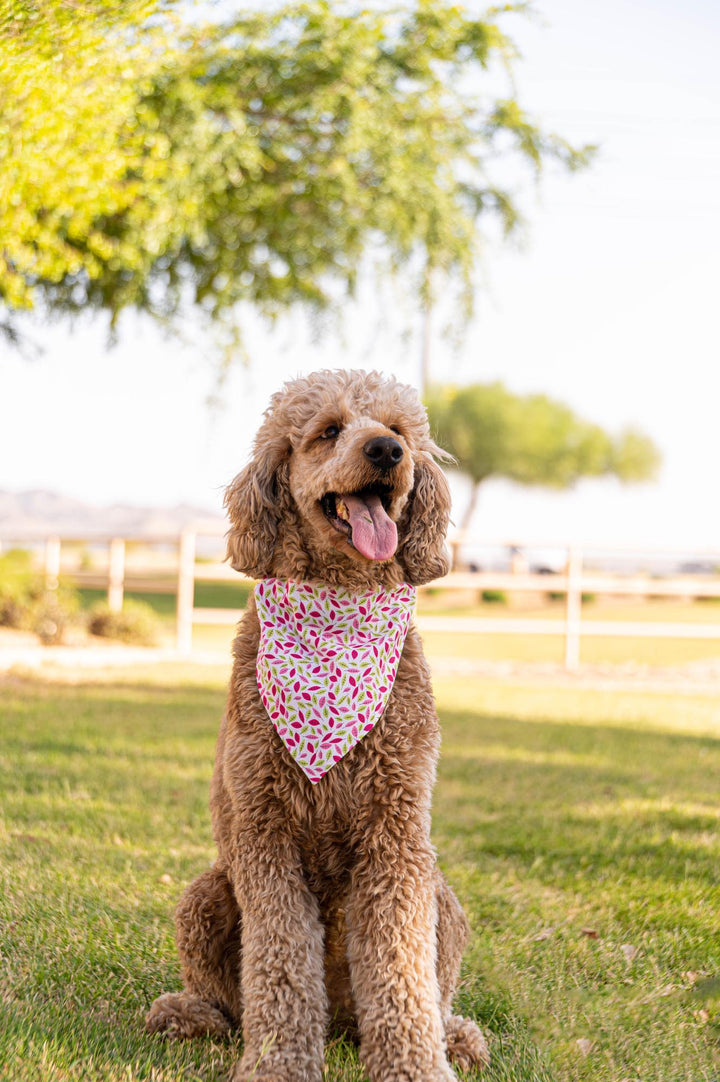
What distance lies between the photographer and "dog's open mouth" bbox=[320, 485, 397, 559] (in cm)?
266

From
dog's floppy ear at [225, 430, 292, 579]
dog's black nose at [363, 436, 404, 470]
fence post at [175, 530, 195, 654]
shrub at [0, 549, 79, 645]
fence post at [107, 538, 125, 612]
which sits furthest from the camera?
fence post at [107, 538, 125, 612]

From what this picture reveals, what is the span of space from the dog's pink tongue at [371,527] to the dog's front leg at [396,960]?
75 centimetres

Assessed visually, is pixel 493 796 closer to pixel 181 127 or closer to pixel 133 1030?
pixel 133 1030

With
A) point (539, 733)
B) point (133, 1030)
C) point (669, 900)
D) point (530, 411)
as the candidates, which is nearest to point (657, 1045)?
point (669, 900)

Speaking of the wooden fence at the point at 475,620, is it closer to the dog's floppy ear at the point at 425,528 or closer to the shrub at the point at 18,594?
the shrub at the point at 18,594

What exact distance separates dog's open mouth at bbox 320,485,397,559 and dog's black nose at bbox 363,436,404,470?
10 cm

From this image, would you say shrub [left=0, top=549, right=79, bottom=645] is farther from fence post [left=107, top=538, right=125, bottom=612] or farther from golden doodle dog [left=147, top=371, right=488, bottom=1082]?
golden doodle dog [left=147, top=371, right=488, bottom=1082]

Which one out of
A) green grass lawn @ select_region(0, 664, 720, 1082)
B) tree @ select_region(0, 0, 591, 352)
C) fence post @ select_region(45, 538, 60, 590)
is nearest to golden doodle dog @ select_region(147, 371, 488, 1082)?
green grass lawn @ select_region(0, 664, 720, 1082)

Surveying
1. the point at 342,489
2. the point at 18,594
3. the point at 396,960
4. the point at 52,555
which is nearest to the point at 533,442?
the point at 52,555

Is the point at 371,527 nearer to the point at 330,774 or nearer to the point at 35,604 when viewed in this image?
the point at 330,774

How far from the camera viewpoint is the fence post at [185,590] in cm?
1352

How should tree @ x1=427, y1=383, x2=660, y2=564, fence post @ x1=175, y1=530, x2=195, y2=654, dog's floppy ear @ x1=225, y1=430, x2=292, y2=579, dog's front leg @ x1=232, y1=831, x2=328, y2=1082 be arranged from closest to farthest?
dog's front leg @ x1=232, y1=831, x2=328, y2=1082 → dog's floppy ear @ x1=225, y1=430, x2=292, y2=579 → fence post @ x1=175, y1=530, x2=195, y2=654 → tree @ x1=427, y1=383, x2=660, y2=564

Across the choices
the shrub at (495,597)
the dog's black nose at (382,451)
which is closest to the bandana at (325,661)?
the dog's black nose at (382,451)

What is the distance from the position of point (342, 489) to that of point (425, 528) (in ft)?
1.26
